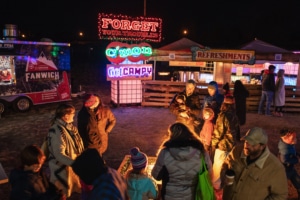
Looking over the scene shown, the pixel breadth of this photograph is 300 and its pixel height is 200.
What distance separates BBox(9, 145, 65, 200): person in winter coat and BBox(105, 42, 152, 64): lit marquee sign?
941 centimetres

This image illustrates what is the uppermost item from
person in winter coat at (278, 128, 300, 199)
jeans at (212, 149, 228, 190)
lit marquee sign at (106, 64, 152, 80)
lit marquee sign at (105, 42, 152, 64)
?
lit marquee sign at (105, 42, 152, 64)

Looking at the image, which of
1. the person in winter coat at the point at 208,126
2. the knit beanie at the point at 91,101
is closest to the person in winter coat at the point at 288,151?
the person in winter coat at the point at 208,126

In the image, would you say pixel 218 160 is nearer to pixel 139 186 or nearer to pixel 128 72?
pixel 139 186

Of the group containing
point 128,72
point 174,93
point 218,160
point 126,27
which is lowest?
point 218,160

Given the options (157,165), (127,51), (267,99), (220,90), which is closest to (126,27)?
(127,51)

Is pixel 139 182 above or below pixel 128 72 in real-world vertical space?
below

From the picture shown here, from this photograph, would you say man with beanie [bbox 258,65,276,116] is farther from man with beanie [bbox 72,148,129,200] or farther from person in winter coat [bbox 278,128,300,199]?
man with beanie [bbox 72,148,129,200]

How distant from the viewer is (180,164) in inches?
126

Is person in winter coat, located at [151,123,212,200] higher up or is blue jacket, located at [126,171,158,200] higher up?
person in winter coat, located at [151,123,212,200]

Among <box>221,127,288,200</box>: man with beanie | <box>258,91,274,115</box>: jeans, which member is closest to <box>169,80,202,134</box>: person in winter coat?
<box>221,127,288,200</box>: man with beanie

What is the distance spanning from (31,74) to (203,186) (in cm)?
1092

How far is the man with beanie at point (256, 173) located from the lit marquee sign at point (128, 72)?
979 cm

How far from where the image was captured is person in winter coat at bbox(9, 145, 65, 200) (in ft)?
10.0

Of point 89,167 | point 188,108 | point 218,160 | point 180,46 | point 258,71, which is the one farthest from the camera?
point 258,71
